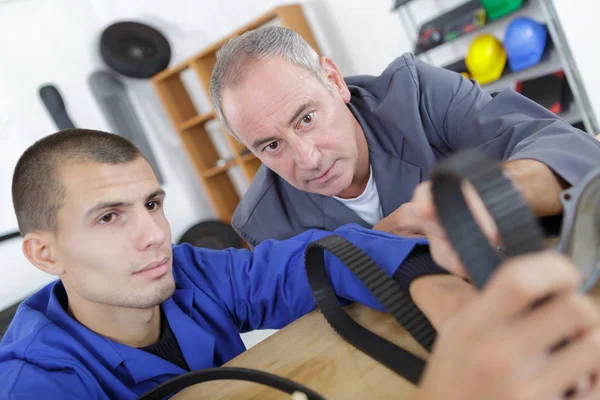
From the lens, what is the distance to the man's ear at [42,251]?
0.82 metres

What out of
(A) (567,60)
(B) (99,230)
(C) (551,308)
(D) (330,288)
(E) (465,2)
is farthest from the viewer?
(E) (465,2)

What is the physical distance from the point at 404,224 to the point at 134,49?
Result: 9.58ft

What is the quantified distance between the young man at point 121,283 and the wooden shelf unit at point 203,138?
2.18 meters

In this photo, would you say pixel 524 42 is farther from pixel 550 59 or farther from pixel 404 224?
pixel 404 224

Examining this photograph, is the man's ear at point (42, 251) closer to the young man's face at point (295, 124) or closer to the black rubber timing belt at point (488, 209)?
the young man's face at point (295, 124)

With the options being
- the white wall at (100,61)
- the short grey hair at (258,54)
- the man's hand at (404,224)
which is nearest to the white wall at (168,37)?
the white wall at (100,61)

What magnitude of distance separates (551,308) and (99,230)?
2.45ft

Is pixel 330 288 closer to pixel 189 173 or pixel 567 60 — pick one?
pixel 567 60

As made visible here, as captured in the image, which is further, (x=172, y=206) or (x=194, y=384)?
(x=172, y=206)

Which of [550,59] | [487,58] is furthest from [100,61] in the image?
[550,59]

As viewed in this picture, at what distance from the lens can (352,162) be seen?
112 cm

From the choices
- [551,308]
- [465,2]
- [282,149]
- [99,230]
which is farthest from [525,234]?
[465,2]

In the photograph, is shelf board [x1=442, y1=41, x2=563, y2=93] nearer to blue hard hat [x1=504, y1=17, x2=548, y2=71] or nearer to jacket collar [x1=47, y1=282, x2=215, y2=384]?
blue hard hat [x1=504, y1=17, x2=548, y2=71]

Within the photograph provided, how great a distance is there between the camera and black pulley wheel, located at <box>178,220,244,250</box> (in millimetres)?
3111
